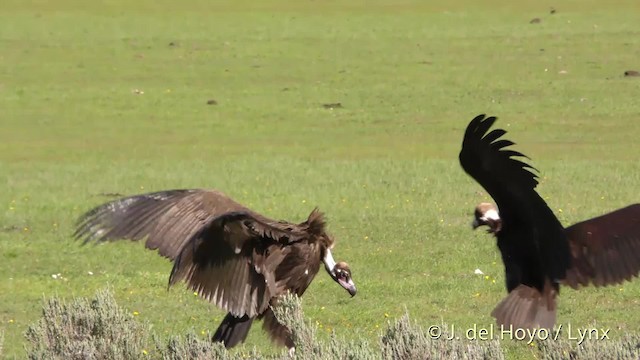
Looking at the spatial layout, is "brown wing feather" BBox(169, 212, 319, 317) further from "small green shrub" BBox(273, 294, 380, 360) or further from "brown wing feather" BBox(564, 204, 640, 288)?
"brown wing feather" BBox(564, 204, 640, 288)

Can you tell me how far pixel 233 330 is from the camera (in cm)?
942

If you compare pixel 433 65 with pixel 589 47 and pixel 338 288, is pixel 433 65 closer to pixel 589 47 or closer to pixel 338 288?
pixel 589 47

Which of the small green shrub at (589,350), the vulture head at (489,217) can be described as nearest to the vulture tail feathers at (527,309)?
the small green shrub at (589,350)

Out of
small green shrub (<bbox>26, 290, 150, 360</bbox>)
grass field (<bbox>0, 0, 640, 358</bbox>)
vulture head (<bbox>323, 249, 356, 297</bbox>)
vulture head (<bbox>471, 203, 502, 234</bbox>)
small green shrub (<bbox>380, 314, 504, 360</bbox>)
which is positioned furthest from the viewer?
grass field (<bbox>0, 0, 640, 358</bbox>)

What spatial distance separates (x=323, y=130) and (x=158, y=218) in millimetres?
13782

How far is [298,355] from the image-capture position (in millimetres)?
8148

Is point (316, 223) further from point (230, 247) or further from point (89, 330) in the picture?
point (89, 330)

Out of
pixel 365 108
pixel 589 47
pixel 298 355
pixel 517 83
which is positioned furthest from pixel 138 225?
pixel 589 47

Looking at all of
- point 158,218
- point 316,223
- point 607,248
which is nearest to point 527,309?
point 607,248

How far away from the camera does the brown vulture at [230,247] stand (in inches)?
346

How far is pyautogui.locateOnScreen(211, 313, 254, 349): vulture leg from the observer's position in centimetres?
938

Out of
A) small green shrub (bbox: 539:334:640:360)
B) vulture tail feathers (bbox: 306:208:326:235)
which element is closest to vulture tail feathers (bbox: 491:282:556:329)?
small green shrub (bbox: 539:334:640:360)

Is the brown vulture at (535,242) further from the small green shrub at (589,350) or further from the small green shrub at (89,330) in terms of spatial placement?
the small green shrub at (89,330)

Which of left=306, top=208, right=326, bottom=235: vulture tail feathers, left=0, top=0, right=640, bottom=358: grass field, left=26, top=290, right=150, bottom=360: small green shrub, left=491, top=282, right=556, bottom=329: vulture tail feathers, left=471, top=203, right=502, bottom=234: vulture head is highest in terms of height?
left=471, top=203, right=502, bottom=234: vulture head
